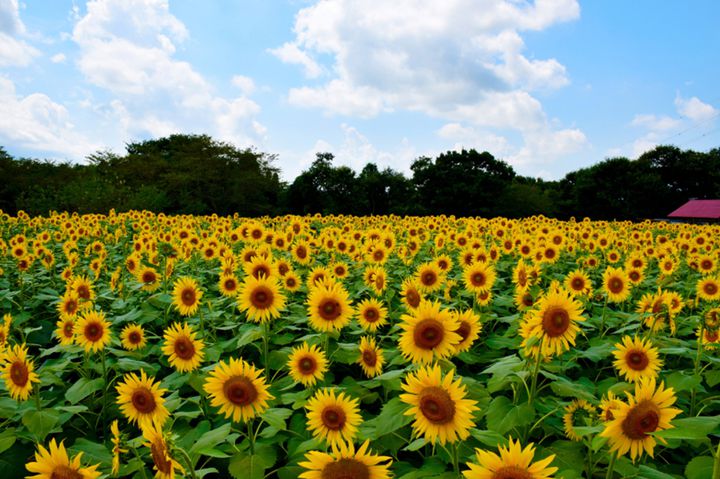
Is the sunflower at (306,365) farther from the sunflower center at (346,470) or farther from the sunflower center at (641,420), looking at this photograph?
the sunflower center at (641,420)

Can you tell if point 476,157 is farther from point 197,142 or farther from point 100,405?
point 100,405

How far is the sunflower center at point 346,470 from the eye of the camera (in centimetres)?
159

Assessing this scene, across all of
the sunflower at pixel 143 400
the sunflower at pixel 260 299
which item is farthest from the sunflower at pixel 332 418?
the sunflower at pixel 260 299

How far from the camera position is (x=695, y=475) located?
209cm

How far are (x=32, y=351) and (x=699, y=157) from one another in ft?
242

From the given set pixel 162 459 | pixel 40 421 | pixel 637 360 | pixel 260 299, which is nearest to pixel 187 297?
pixel 260 299

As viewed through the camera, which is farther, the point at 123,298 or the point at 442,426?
the point at 123,298

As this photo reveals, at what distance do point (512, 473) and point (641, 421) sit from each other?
754mm

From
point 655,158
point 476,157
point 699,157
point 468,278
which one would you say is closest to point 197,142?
point 476,157

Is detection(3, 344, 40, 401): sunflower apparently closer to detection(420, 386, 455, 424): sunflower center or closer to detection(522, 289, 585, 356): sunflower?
detection(420, 386, 455, 424): sunflower center

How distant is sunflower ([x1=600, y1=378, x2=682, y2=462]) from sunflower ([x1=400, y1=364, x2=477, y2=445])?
0.53 metres

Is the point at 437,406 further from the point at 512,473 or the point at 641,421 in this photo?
the point at 641,421

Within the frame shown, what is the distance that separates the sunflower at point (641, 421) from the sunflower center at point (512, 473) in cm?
58

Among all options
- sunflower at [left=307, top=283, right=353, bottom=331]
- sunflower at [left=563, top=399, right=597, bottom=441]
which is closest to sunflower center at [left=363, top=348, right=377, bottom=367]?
sunflower at [left=307, top=283, right=353, bottom=331]
